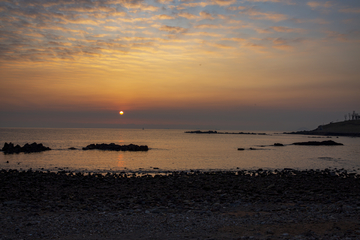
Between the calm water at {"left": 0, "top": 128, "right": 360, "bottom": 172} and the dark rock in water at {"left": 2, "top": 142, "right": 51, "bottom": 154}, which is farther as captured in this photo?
the dark rock in water at {"left": 2, "top": 142, "right": 51, "bottom": 154}

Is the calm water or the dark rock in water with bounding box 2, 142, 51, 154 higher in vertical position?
the dark rock in water with bounding box 2, 142, 51, 154

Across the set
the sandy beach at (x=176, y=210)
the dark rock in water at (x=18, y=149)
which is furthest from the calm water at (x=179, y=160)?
the sandy beach at (x=176, y=210)

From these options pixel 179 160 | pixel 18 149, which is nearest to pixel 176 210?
pixel 179 160

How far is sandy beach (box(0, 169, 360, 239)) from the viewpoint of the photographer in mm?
9477

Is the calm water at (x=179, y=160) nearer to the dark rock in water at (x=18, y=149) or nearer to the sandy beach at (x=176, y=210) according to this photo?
the dark rock in water at (x=18, y=149)

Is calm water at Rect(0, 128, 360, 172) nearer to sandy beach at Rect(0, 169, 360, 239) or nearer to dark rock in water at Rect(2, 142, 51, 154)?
dark rock in water at Rect(2, 142, 51, 154)

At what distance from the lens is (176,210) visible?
1301 centimetres

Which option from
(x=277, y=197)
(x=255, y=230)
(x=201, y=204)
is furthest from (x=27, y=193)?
(x=277, y=197)

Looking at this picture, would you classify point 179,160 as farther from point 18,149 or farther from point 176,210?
point 18,149

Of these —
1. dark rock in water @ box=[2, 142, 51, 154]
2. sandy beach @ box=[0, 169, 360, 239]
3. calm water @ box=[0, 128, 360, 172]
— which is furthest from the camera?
dark rock in water @ box=[2, 142, 51, 154]

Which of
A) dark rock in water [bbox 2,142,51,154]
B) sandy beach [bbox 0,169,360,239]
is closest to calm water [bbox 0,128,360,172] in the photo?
dark rock in water [bbox 2,142,51,154]

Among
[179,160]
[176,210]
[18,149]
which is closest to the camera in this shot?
[176,210]

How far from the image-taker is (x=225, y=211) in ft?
42.4

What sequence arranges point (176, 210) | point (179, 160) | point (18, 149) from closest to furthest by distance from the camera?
point (176, 210) < point (179, 160) < point (18, 149)
